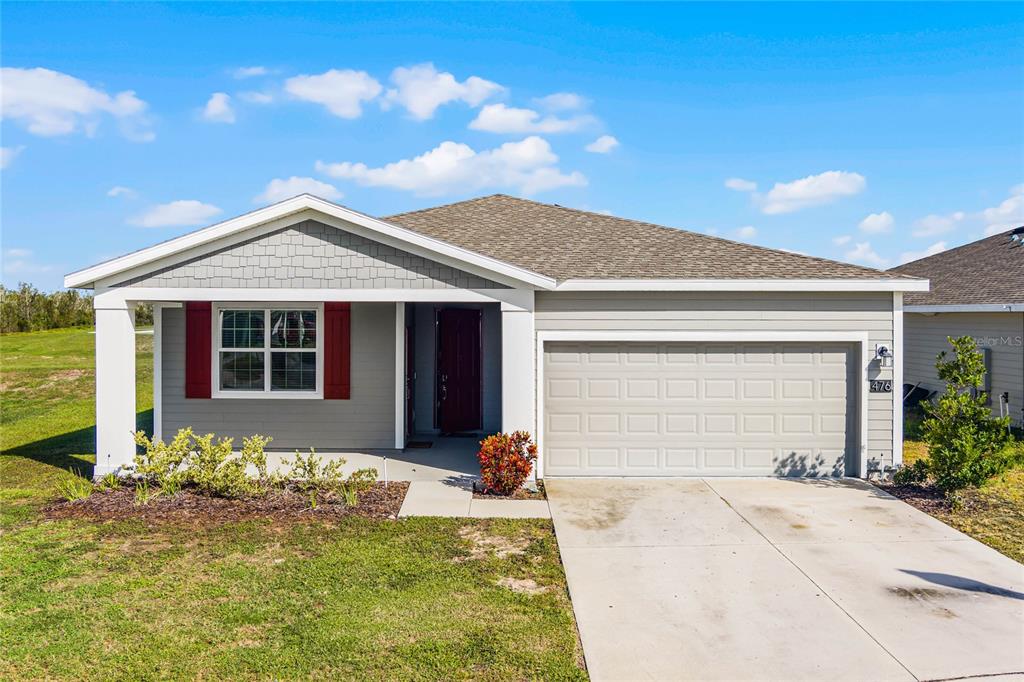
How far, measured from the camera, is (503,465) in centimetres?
861

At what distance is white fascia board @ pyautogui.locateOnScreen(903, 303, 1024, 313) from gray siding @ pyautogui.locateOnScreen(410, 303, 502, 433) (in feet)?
29.6

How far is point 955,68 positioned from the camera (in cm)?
1345

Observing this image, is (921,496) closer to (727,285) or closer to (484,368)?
(727,285)

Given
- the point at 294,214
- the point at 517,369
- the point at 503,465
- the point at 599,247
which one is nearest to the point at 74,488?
the point at 294,214

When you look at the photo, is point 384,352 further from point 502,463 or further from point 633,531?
point 633,531

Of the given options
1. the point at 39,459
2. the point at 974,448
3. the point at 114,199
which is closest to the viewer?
the point at 974,448

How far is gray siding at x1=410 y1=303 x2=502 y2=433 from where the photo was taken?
39.5 ft

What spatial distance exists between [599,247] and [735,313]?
2623 mm

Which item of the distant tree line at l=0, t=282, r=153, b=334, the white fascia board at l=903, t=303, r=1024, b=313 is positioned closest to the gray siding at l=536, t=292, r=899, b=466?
the white fascia board at l=903, t=303, r=1024, b=313

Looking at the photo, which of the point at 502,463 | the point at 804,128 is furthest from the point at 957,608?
the point at 804,128

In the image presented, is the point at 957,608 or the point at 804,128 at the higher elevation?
the point at 804,128

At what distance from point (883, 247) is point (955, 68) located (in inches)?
519

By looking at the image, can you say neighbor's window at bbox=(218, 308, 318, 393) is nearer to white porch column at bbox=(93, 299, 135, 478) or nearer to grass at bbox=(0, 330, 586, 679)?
white porch column at bbox=(93, 299, 135, 478)

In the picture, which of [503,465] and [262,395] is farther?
[262,395]
